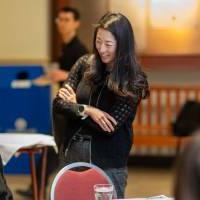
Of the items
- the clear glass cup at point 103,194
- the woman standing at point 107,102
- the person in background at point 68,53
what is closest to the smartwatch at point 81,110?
the woman standing at point 107,102

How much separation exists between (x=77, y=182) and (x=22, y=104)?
11.0 feet

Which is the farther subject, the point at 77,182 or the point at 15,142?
the point at 15,142

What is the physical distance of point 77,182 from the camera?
2502mm

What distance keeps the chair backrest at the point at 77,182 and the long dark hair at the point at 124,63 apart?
448 mm

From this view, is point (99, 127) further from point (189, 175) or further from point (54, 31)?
point (54, 31)

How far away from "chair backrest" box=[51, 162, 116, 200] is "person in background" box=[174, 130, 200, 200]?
5.13 feet

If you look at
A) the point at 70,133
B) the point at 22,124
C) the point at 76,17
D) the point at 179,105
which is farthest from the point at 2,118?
the point at 70,133

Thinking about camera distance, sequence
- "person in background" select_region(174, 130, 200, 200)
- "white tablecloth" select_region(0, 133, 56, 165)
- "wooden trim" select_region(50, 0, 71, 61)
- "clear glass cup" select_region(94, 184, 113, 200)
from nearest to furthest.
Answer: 1. "person in background" select_region(174, 130, 200, 200)
2. "clear glass cup" select_region(94, 184, 113, 200)
3. "white tablecloth" select_region(0, 133, 56, 165)
4. "wooden trim" select_region(50, 0, 71, 61)

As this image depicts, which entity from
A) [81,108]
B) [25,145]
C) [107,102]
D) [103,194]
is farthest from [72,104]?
[25,145]

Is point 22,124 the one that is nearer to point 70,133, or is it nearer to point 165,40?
point 165,40

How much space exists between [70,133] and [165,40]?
144 inches

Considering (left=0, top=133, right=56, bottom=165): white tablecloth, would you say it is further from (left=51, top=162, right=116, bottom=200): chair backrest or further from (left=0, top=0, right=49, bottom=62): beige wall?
(left=0, top=0, right=49, bottom=62): beige wall

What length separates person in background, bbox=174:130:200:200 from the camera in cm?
88

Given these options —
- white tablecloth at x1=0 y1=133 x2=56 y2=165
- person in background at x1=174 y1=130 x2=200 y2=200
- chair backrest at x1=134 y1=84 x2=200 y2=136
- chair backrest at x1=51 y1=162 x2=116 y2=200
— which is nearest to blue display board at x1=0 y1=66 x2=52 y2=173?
chair backrest at x1=134 y1=84 x2=200 y2=136
